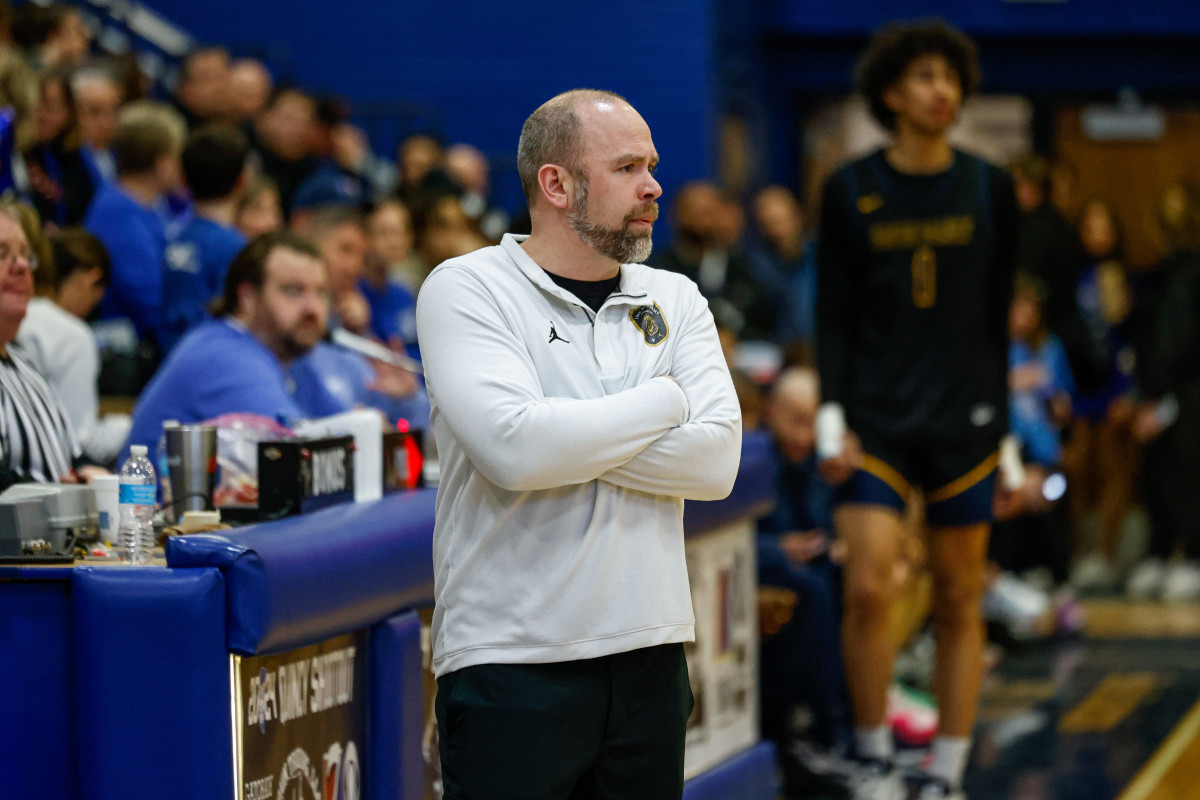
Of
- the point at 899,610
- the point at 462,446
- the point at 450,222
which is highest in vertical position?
the point at 450,222

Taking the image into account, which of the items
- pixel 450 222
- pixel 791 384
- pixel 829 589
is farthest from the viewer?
pixel 450 222

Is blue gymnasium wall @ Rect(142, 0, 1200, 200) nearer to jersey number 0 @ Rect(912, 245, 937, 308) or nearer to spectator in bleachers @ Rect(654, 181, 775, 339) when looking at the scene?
spectator in bleachers @ Rect(654, 181, 775, 339)

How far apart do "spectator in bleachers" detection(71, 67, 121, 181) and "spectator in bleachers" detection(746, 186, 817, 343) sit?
4.24 metres

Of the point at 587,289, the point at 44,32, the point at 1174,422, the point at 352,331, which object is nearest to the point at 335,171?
the point at 44,32

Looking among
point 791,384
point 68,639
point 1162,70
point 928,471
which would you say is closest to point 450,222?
point 791,384

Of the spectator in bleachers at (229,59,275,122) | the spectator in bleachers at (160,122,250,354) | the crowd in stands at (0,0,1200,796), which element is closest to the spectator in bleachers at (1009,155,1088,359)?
the crowd in stands at (0,0,1200,796)

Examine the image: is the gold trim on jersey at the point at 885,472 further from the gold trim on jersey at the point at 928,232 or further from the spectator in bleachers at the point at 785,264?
the spectator in bleachers at the point at 785,264

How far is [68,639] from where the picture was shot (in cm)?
279

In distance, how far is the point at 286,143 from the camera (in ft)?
27.7

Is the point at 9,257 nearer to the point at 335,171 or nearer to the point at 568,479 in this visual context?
the point at 568,479

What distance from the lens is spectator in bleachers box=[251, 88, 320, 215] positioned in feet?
27.7

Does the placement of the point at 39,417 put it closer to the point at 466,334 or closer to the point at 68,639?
the point at 68,639

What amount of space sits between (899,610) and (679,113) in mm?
6310

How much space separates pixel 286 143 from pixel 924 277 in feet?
16.3
